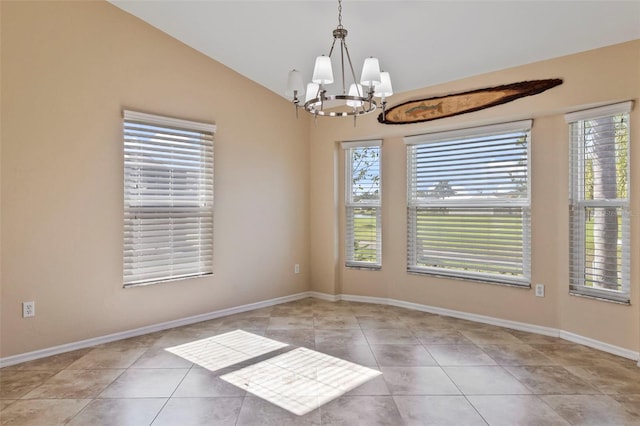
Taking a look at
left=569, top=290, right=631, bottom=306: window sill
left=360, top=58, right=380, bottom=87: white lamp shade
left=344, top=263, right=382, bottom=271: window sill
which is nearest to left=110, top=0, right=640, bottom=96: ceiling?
left=360, top=58, right=380, bottom=87: white lamp shade

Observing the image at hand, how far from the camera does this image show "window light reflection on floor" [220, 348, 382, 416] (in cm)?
257

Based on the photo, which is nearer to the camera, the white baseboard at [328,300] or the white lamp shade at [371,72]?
the white lamp shade at [371,72]

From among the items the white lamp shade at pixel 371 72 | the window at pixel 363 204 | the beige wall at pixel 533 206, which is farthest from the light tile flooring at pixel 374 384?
the white lamp shade at pixel 371 72

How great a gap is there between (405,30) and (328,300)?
3.34 metres

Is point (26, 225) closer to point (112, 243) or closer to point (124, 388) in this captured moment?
point (112, 243)

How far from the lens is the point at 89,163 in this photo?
3498 mm

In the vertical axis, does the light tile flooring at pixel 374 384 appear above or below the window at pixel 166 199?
below

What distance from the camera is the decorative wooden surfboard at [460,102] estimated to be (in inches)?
148

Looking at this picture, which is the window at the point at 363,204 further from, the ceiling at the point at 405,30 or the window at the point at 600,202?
the window at the point at 600,202

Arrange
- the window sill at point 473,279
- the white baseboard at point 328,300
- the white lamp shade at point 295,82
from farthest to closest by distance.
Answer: the window sill at point 473,279, the white baseboard at point 328,300, the white lamp shade at point 295,82

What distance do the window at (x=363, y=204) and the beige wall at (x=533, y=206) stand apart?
11 cm

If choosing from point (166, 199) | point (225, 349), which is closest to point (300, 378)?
point (225, 349)

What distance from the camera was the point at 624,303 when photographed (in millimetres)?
3271

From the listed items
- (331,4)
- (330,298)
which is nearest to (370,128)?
(331,4)
